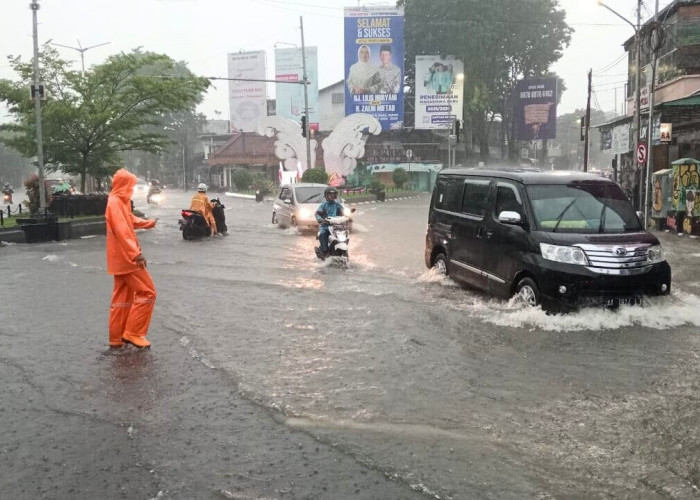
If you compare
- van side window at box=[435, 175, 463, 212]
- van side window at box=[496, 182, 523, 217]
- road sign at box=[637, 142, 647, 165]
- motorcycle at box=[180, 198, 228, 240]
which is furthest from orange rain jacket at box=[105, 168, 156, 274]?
road sign at box=[637, 142, 647, 165]

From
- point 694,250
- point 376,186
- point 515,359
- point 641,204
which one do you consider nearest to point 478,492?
point 515,359

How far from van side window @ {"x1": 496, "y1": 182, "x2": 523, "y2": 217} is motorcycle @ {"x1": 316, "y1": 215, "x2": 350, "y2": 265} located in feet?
14.5

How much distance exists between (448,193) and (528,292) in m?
2.82

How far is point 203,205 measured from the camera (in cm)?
1823

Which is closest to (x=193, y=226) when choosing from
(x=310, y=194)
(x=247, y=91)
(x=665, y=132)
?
(x=310, y=194)

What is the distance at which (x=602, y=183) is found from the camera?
8.45 m

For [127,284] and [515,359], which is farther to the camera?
[127,284]

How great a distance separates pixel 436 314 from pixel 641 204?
1720 centimetres

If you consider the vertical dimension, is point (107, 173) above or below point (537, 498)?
above

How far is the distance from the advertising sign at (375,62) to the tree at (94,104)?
25.6 metres

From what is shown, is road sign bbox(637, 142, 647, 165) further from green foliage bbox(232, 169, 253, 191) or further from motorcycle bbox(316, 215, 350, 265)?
green foliage bbox(232, 169, 253, 191)

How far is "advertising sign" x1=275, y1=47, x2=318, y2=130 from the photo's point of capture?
5141 centimetres

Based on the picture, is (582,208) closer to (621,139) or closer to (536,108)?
(621,139)

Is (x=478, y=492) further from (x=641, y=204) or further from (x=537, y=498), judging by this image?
(x=641, y=204)
